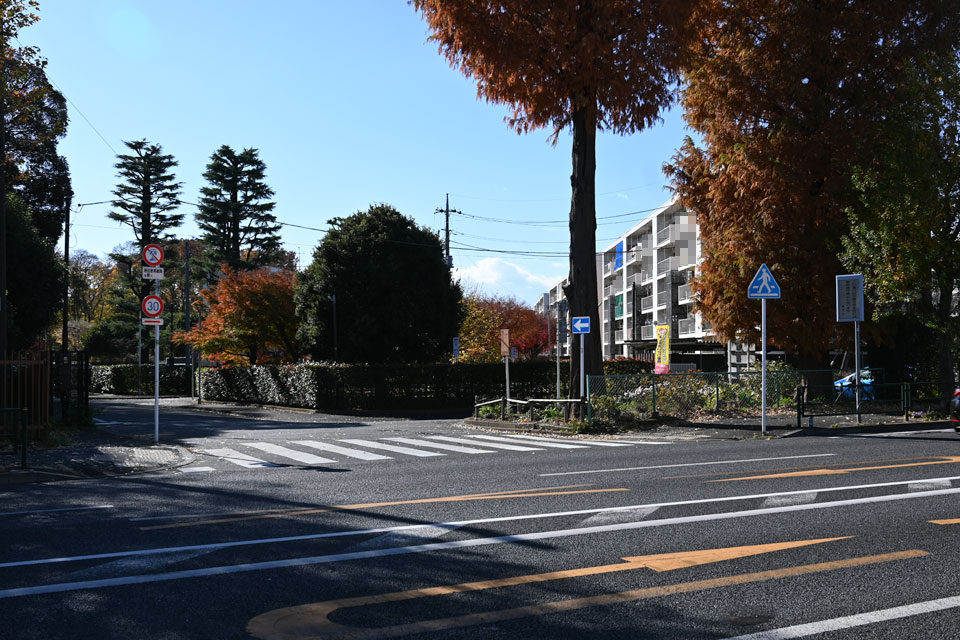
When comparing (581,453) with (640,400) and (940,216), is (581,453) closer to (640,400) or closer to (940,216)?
(640,400)

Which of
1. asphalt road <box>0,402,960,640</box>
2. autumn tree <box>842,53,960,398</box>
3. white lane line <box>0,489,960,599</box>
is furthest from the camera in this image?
autumn tree <box>842,53,960,398</box>

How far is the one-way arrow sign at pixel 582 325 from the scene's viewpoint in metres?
18.8

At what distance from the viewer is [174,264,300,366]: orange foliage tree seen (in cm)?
3991

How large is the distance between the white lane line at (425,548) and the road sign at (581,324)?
1102cm

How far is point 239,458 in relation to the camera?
45.6ft

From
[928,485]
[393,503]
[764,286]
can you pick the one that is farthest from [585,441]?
[393,503]

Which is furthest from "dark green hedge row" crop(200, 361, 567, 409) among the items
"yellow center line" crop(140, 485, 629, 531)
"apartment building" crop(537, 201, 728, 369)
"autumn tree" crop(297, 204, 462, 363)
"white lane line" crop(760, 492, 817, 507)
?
"white lane line" crop(760, 492, 817, 507)

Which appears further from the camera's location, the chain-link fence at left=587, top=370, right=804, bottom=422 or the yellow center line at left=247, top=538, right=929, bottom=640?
the chain-link fence at left=587, top=370, right=804, bottom=422

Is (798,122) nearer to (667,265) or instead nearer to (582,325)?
(582,325)

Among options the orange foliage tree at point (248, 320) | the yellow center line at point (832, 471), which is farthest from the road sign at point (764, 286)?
the orange foliage tree at point (248, 320)

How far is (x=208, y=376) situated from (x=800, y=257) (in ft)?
108

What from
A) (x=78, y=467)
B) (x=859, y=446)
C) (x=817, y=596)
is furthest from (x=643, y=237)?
(x=817, y=596)

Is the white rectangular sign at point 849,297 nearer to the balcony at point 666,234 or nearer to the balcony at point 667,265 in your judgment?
the balcony at point 666,234

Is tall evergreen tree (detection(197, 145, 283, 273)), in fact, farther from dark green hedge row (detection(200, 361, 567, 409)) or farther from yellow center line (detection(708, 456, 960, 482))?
yellow center line (detection(708, 456, 960, 482))
